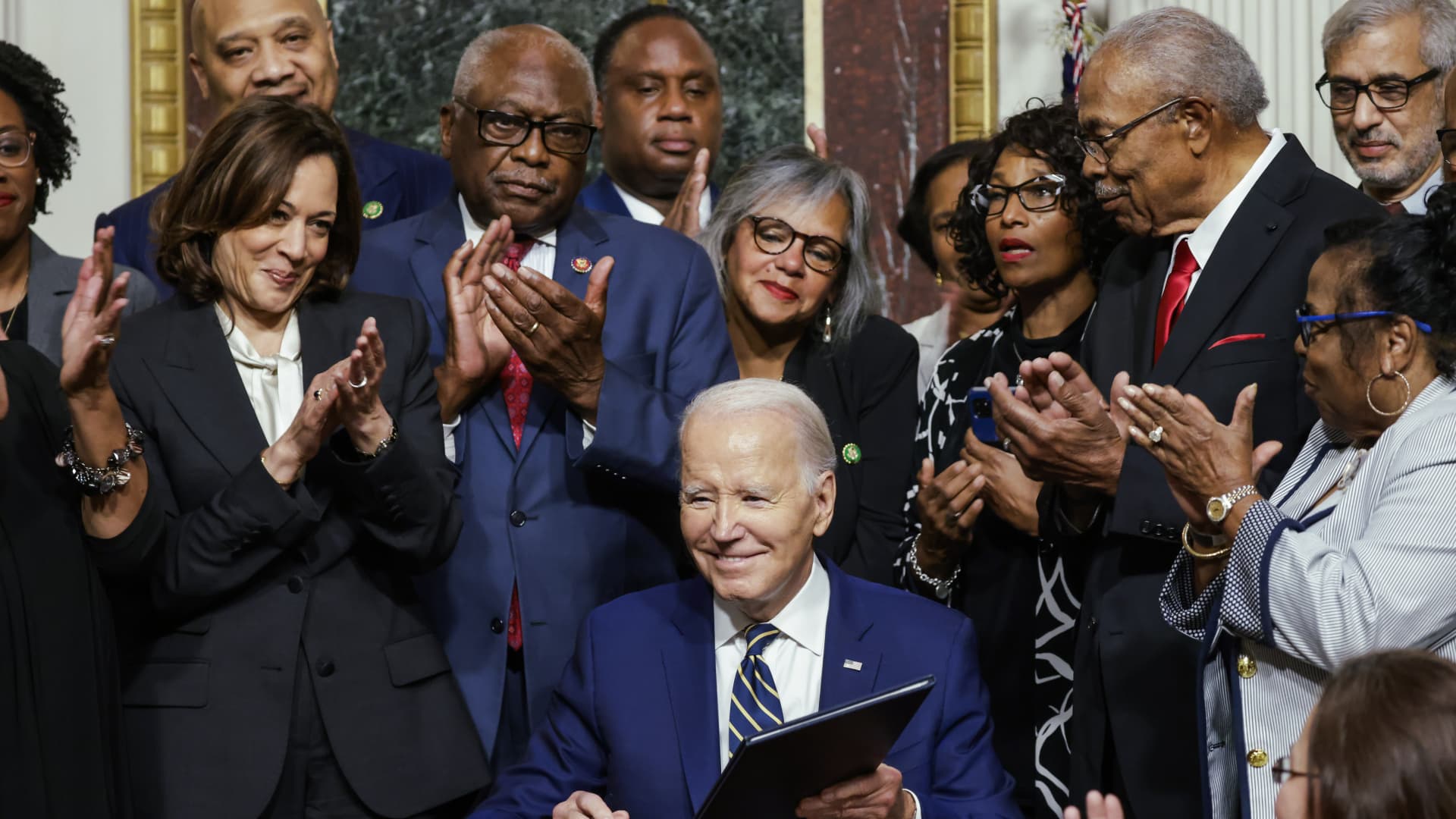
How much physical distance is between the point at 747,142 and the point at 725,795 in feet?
12.4

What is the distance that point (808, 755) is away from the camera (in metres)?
2.62

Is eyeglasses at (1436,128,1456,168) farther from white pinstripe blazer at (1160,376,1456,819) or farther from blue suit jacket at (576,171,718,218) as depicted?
blue suit jacket at (576,171,718,218)

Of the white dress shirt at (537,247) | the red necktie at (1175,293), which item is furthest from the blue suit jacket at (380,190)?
the red necktie at (1175,293)

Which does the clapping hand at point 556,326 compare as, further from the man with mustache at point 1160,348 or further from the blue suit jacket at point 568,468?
the man with mustache at point 1160,348

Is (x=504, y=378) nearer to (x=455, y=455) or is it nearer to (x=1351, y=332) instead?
(x=455, y=455)

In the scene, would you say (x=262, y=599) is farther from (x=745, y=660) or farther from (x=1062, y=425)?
(x=1062, y=425)

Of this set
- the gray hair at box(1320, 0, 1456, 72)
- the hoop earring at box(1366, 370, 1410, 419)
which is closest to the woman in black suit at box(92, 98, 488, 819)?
the hoop earring at box(1366, 370, 1410, 419)

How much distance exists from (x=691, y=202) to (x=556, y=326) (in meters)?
1.29

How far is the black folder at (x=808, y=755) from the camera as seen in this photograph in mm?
2516

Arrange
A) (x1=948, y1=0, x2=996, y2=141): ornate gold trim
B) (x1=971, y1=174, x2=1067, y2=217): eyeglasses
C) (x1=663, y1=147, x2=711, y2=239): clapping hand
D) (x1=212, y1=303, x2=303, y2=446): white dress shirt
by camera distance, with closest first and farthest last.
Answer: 1. (x1=212, y1=303, x2=303, y2=446): white dress shirt
2. (x1=971, y1=174, x2=1067, y2=217): eyeglasses
3. (x1=663, y1=147, x2=711, y2=239): clapping hand
4. (x1=948, y1=0, x2=996, y2=141): ornate gold trim

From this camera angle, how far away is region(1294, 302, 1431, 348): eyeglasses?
2783 mm

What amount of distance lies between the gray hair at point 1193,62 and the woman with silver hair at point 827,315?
0.93 metres

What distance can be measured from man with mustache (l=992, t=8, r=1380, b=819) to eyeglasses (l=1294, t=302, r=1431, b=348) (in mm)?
308

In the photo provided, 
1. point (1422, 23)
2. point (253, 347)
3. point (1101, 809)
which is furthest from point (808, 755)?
point (1422, 23)
